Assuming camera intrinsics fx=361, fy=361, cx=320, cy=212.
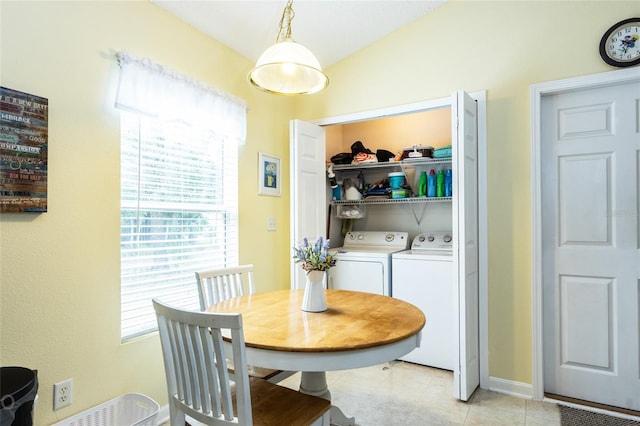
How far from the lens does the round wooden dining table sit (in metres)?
1.31

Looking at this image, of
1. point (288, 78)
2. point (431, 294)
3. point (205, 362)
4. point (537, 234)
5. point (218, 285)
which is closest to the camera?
point (205, 362)

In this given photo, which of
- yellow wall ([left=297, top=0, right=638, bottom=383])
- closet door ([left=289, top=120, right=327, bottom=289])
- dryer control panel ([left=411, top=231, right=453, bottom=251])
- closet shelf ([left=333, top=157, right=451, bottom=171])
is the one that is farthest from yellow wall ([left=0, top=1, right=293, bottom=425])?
dryer control panel ([left=411, top=231, right=453, bottom=251])

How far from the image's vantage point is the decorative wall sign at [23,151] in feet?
5.14

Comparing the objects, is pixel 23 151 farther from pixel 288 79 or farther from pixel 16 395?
pixel 288 79

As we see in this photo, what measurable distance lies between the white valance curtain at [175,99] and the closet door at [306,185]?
0.51 metres

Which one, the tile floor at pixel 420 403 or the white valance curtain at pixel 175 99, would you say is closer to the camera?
the white valance curtain at pixel 175 99

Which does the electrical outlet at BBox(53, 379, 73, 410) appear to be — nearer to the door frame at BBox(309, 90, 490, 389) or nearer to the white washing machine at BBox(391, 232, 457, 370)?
the white washing machine at BBox(391, 232, 457, 370)

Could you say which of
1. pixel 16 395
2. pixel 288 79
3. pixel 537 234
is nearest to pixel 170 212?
pixel 288 79

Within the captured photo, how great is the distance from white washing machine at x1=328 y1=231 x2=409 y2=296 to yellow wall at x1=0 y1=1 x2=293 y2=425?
5.54ft

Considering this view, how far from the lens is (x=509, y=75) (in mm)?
2596

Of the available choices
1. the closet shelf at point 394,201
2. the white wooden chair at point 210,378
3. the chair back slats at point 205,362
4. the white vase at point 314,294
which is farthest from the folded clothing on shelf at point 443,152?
the chair back slats at point 205,362

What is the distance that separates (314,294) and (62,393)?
52.0 inches

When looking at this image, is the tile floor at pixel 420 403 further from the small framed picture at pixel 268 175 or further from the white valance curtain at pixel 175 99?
the white valance curtain at pixel 175 99

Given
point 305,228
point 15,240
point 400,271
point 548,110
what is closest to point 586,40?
point 548,110
